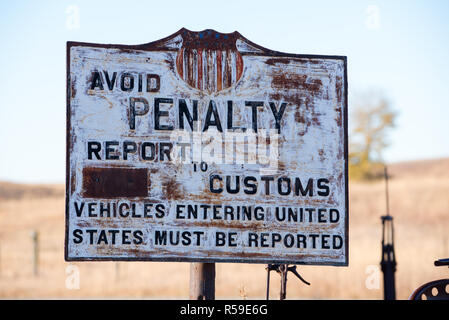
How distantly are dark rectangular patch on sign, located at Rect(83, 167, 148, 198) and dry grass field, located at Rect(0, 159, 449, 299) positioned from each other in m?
1.52

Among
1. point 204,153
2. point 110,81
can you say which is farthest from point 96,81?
point 204,153

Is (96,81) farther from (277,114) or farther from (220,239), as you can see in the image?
(220,239)

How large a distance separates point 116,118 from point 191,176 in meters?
0.72

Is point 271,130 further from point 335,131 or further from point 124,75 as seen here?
point 124,75

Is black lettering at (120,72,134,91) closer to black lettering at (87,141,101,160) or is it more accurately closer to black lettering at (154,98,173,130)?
black lettering at (154,98,173,130)

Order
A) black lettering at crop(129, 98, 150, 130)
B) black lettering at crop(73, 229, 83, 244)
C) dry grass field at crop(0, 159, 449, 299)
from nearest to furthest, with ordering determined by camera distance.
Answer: black lettering at crop(73, 229, 83, 244), black lettering at crop(129, 98, 150, 130), dry grass field at crop(0, 159, 449, 299)

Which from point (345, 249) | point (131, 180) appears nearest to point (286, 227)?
point (345, 249)

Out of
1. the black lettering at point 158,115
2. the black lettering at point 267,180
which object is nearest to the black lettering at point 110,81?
the black lettering at point 158,115

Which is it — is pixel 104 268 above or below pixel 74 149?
below

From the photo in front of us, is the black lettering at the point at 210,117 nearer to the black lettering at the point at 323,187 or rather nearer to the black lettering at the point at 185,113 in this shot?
the black lettering at the point at 185,113

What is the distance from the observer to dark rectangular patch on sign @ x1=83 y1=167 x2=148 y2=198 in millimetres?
4961

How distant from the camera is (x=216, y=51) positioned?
17.0 ft

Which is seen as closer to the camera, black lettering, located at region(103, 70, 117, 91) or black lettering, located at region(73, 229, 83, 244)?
black lettering, located at region(73, 229, 83, 244)

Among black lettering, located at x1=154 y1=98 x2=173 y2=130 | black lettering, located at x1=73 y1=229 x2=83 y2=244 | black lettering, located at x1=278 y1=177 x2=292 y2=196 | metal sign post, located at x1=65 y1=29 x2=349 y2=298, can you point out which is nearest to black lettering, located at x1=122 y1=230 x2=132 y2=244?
metal sign post, located at x1=65 y1=29 x2=349 y2=298
